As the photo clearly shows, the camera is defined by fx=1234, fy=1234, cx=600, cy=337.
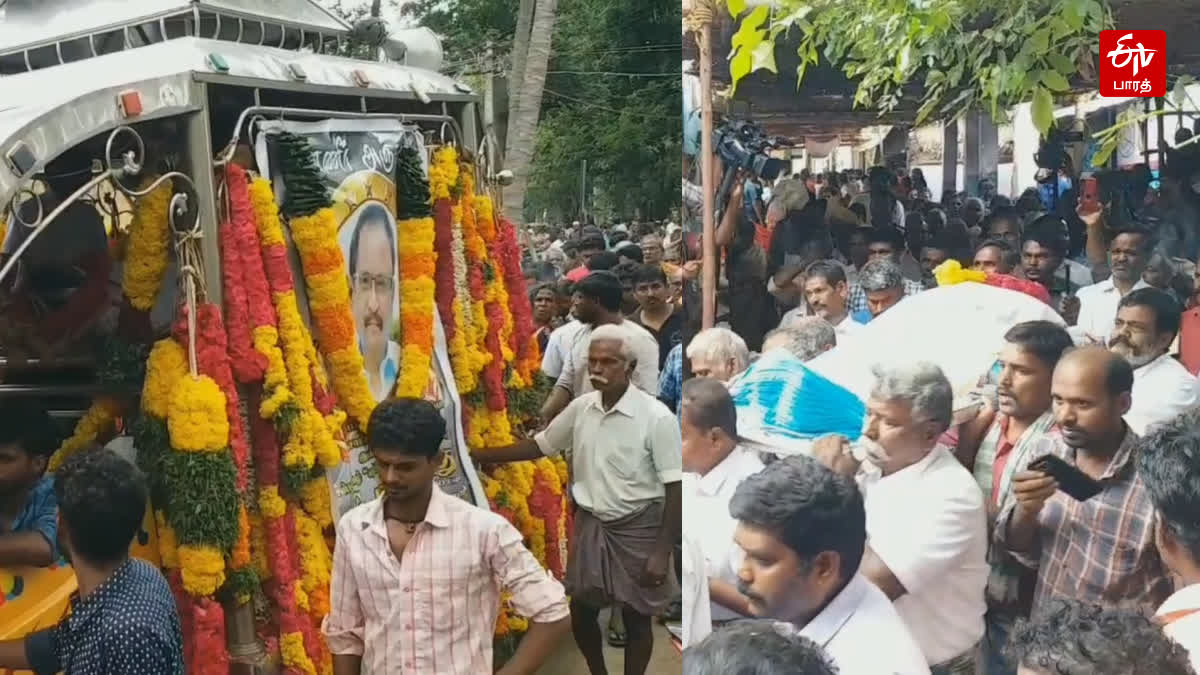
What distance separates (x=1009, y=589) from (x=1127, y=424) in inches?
17.2

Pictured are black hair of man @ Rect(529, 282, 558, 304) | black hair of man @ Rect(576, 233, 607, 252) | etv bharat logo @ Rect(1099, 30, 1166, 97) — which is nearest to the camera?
etv bharat logo @ Rect(1099, 30, 1166, 97)

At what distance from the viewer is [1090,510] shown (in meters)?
2.66

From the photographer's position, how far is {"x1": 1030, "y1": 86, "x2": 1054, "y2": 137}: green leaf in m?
2.61

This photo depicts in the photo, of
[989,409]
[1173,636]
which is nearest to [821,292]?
[989,409]

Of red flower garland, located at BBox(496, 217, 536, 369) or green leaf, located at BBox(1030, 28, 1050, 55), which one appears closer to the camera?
green leaf, located at BBox(1030, 28, 1050, 55)

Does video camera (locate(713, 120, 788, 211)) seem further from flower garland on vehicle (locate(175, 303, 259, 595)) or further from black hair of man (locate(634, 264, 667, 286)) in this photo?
black hair of man (locate(634, 264, 667, 286))

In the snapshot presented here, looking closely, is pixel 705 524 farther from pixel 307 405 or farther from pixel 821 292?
pixel 307 405

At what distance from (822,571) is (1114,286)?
2.86ft

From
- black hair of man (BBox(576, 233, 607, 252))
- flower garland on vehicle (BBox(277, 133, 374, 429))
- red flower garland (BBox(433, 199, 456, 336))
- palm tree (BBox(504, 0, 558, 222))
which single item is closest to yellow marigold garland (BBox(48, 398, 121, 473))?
flower garland on vehicle (BBox(277, 133, 374, 429))

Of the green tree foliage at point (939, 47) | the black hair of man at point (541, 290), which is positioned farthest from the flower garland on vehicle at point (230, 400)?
the black hair of man at point (541, 290)

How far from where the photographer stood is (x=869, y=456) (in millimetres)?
2686

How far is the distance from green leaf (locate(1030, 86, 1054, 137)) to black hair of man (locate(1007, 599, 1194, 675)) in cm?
102

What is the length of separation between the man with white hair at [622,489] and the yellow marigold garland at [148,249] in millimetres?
Result: 1514

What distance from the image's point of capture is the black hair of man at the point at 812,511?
267cm
